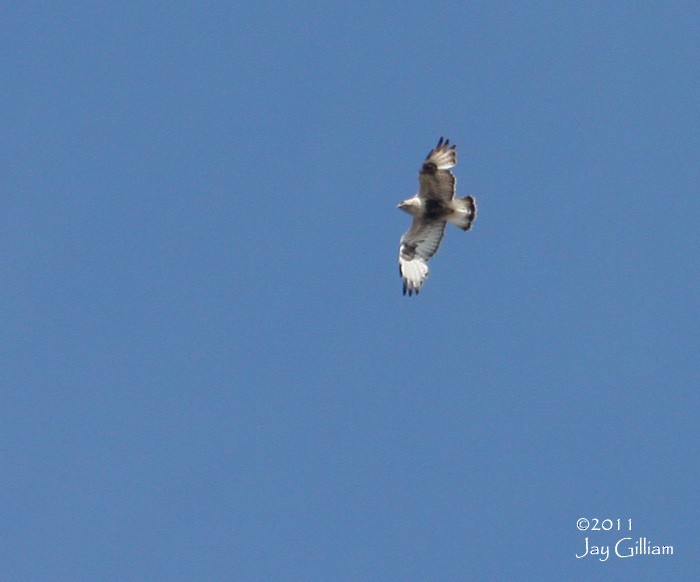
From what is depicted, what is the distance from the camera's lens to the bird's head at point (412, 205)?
37.2m

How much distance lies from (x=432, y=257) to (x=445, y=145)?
262 centimetres

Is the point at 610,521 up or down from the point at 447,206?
down

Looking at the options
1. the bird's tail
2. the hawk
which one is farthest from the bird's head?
the bird's tail

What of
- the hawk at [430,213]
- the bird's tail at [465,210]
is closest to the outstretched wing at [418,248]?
the hawk at [430,213]

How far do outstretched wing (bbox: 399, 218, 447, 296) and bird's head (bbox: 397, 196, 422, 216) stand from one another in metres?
0.33

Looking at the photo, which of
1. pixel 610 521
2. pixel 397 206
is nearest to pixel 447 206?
pixel 397 206

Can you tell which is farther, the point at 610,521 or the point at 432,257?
the point at 432,257

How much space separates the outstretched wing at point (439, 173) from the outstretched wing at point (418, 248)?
772 mm

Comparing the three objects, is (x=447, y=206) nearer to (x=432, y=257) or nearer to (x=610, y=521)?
(x=432, y=257)

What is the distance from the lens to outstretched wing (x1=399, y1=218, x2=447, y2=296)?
123 feet

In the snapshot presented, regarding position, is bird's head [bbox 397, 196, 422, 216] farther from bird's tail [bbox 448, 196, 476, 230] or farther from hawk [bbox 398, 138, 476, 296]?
bird's tail [bbox 448, 196, 476, 230]

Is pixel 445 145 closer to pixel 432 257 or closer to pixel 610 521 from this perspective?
pixel 432 257

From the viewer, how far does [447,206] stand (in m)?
37.2

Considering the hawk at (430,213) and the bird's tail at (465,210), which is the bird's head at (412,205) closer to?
the hawk at (430,213)
